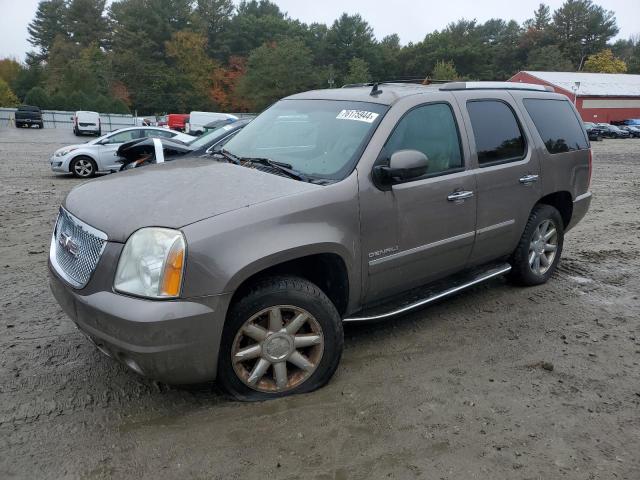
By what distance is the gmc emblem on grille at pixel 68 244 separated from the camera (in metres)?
3.05

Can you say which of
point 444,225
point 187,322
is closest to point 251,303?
point 187,322

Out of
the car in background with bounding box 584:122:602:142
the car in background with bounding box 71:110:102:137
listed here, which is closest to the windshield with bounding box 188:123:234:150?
the car in background with bounding box 71:110:102:137

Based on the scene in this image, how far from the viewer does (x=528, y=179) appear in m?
4.55

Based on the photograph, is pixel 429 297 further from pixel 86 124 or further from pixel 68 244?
pixel 86 124

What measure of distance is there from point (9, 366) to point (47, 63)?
92.3 metres

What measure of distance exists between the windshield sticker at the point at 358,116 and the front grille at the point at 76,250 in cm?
186

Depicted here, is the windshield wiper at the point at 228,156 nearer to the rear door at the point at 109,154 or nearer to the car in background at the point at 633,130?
the rear door at the point at 109,154

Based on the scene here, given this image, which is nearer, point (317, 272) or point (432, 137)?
point (317, 272)

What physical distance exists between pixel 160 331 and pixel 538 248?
148 inches

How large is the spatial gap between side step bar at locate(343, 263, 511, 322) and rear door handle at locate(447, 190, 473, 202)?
700 mm

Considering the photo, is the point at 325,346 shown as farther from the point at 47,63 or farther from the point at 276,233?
the point at 47,63

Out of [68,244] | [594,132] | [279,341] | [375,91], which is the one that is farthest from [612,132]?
[68,244]

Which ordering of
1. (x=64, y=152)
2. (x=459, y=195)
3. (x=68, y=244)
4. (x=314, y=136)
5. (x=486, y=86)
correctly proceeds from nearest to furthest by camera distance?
(x=68, y=244), (x=314, y=136), (x=459, y=195), (x=486, y=86), (x=64, y=152)

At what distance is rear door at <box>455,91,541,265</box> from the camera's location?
4148mm
